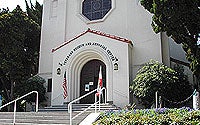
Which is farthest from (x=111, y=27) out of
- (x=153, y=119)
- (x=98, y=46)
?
(x=153, y=119)

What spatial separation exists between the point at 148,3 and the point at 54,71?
7959 millimetres

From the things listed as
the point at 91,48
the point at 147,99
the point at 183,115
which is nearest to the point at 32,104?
the point at 91,48

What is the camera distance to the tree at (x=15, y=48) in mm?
18672

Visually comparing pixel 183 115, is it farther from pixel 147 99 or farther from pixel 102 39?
pixel 102 39

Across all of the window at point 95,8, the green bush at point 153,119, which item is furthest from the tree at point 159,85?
the window at point 95,8

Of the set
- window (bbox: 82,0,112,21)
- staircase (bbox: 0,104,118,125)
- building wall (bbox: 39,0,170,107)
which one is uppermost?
window (bbox: 82,0,112,21)

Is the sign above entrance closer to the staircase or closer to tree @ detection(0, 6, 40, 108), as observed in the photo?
tree @ detection(0, 6, 40, 108)

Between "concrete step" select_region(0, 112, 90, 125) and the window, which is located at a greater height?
Result: the window

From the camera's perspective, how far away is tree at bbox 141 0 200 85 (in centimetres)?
1155

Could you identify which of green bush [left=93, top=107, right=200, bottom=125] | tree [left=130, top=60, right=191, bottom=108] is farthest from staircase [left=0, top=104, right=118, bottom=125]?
tree [left=130, top=60, right=191, bottom=108]

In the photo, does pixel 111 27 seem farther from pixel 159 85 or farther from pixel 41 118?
pixel 41 118

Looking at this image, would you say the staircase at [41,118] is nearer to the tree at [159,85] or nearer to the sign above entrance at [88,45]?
the tree at [159,85]

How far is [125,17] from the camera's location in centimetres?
1886

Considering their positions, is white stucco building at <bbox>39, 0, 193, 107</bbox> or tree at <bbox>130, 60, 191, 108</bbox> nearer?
tree at <bbox>130, 60, 191, 108</bbox>
